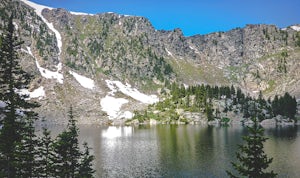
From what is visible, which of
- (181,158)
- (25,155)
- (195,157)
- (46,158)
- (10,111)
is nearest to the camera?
(25,155)

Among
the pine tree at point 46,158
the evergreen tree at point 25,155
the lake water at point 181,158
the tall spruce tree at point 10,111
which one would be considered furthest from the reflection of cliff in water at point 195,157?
the tall spruce tree at point 10,111

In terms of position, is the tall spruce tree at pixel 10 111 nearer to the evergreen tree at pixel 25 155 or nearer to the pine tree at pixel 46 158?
the evergreen tree at pixel 25 155

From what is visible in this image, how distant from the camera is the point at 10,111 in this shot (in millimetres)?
32125

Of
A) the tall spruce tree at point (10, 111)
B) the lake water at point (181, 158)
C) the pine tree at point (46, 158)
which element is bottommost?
the lake water at point (181, 158)

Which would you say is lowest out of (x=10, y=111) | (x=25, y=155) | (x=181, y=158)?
(x=181, y=158)

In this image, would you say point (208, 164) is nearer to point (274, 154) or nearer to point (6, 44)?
point (274, 154)

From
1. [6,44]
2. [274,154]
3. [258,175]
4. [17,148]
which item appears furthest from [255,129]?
[274,154]

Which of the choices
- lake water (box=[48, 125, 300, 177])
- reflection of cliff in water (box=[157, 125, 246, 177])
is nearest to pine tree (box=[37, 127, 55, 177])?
lake water (box=[48, 125, 300, 177])

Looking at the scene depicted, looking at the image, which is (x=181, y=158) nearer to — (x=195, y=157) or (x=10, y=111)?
(x=195, y=157)

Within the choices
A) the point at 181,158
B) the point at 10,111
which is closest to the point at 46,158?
the point at 10,111

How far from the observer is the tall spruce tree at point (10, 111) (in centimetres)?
3049

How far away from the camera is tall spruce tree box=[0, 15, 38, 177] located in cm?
3049

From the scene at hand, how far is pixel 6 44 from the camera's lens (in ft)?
110

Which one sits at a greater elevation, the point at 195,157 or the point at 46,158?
the point at 46,158
